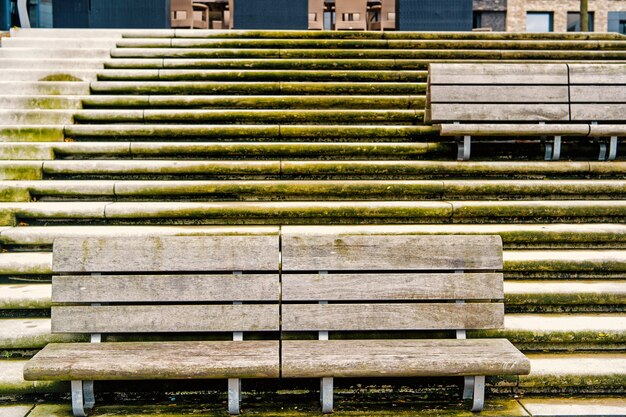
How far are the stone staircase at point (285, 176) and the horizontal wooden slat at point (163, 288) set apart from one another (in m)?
0.42

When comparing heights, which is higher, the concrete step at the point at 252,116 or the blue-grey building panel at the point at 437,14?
the blue-grey building panel at the point at 437,14

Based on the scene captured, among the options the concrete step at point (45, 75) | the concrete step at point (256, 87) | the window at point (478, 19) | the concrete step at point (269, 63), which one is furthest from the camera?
the window at point (478, 19)

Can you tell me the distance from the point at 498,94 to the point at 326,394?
3552mm

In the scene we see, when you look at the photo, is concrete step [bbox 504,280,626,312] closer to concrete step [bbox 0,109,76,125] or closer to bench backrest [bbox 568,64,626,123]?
bench backrest [bbox 568,64,626,123]

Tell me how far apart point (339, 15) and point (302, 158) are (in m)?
7.87

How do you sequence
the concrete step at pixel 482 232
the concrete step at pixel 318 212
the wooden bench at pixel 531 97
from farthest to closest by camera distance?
1. the wooden bench at pixel 531 97
2. the concrete step at pixel 318 212
3. the concrete step at pixel 482 232

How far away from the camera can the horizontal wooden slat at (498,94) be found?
5559mm

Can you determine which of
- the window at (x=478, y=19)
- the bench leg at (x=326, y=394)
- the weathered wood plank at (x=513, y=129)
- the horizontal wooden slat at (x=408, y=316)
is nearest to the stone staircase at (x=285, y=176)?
the weathered wood plank at (x=513, y=129)

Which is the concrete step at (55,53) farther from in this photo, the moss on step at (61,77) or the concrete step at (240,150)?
the concrete step at (240,150)

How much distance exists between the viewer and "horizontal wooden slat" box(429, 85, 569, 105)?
556 centimetres

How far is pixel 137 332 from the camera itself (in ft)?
11.1

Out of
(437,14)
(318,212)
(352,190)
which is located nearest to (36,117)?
(318,212)

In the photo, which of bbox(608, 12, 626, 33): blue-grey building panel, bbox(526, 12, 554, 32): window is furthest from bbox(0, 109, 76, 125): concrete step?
bbox(608, 12, 626, 33): blue-grey building panel

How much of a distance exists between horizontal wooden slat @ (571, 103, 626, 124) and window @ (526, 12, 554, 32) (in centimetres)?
2735
